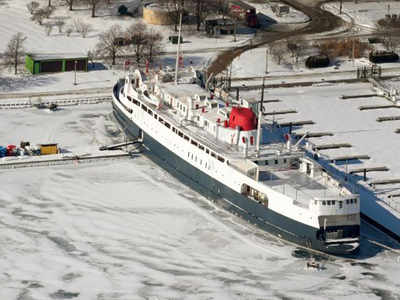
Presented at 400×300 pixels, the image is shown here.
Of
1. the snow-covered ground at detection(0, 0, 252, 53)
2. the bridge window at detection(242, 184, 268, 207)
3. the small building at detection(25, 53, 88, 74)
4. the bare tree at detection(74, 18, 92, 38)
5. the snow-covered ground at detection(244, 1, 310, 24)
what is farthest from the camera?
the snow-covered ground at detection(244, 1, 310, 24)

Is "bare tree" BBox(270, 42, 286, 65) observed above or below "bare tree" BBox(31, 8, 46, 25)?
below

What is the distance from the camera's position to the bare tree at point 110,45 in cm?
11025

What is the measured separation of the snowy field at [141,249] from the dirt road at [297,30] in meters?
31.7

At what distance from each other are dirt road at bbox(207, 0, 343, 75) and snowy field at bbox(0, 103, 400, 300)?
1249 inches

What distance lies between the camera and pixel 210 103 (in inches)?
3238

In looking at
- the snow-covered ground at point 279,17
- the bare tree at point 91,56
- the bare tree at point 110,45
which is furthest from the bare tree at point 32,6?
the snow-covered ground at point 279,17

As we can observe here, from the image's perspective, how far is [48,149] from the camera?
275 ft

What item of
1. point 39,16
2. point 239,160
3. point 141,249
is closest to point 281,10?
point 39,16

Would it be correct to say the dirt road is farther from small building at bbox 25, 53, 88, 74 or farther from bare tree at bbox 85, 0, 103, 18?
bare tree at bbox 85, 0, 103, 18

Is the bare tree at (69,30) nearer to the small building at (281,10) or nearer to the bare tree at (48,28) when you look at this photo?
the bare tree at (48,28)

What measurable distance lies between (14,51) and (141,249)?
158 ft

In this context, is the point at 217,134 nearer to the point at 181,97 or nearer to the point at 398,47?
the point at 181,97

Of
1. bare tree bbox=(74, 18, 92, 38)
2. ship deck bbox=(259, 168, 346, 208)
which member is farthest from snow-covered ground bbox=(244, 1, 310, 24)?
ship deck bbox=(259, 168, 346, 208)

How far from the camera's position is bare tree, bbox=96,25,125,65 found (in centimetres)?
11025
